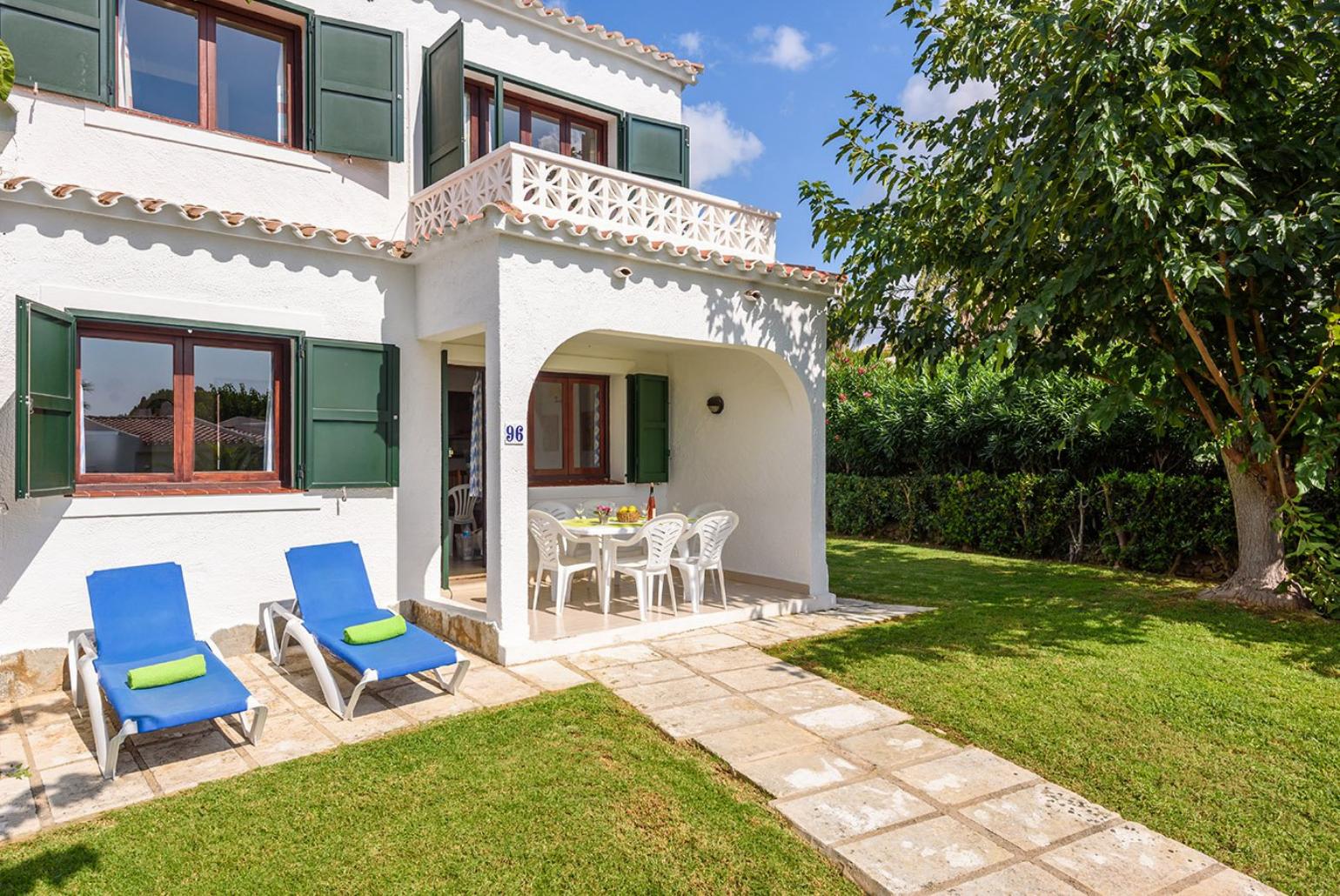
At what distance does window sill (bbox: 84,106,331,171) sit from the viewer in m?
7.87

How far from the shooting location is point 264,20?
9.05 meters

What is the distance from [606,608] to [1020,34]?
7575 mm

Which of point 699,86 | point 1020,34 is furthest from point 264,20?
point 1020,34

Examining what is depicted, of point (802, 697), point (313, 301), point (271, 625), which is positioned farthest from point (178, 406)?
point (802, 697)

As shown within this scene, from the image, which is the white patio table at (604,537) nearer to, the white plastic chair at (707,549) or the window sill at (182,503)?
the white plastic chair at (707,549)

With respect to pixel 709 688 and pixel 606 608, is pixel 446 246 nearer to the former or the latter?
pixel 606 608

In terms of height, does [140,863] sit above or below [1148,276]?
below

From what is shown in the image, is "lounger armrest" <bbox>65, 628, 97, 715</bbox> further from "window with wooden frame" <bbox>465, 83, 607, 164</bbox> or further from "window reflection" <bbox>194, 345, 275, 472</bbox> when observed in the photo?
"window with wooden frame" <bbox>465, 83, 607, 164</bbox>

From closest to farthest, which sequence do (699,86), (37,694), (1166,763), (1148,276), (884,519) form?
1. (1166,763)
2. (37,694)
3. (1148,276)
4. (699,86)
5. (884,519)

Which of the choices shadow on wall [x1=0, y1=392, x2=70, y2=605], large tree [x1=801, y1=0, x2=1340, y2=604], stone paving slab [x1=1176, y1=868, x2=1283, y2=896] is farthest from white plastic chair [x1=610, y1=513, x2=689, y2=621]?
stone paving slab [x1=1176, y1=868, x2=1283, y2=896]

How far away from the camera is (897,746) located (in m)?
5.74

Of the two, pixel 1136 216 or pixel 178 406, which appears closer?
pixel 1136 216

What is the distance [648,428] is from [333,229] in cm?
535

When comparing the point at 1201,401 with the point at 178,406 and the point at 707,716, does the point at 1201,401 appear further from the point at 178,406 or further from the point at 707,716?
the point at 178,406
